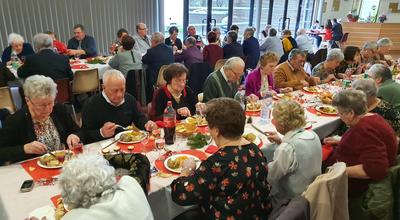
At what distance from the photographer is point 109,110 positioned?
2.67m

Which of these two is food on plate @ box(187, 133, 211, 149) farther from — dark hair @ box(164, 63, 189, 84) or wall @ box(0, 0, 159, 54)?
wall @ box(0, 0, 159, 54)

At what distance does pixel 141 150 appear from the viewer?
2277 millimetres

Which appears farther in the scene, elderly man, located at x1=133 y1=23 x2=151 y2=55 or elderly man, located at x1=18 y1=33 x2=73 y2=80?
elderly man, located at x1=133 y1=23 x2=151 y2=55

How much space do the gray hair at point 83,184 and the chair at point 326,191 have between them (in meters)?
1.11

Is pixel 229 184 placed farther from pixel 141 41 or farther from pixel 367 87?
pixel 141 41

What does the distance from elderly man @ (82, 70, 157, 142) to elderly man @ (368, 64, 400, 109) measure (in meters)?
2.45

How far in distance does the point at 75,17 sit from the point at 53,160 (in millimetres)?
5795

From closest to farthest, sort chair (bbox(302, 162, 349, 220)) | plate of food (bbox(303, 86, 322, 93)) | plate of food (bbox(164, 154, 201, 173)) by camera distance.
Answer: chair (bbox(302, 162, 349, 220)), plate of food (bbox(164, 154, 201, 173)), plate of food (bbox(303, 86, 322, 93))

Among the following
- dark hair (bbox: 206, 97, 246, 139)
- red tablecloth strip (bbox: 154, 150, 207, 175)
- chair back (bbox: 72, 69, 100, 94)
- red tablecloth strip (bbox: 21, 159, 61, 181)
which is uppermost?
dark hair (bbox: 206, 97, 246, 139)

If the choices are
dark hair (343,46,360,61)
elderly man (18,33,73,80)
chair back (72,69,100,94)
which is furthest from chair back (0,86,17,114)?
dark hair (343,46,360,61)

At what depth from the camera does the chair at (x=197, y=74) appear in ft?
15.5

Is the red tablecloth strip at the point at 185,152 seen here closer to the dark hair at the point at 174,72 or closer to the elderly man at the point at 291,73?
the dark hair at the point at 174,72

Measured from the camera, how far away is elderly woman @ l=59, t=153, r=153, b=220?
3.91ft

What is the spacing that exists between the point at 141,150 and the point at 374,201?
1.72 metres
